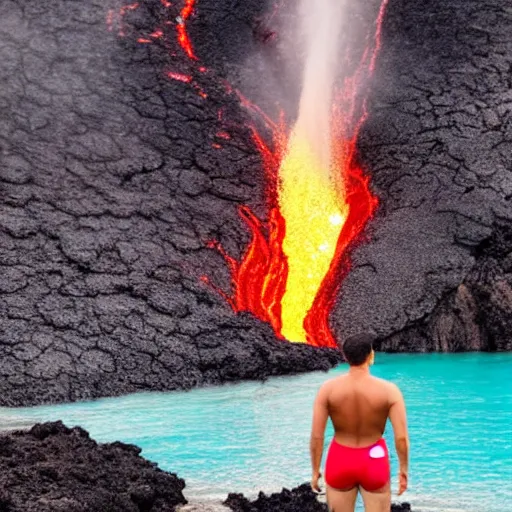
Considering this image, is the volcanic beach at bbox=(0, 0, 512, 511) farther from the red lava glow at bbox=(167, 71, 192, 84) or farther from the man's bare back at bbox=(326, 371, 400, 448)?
the man's bare back at bbox=(326, 371, 400, 448)

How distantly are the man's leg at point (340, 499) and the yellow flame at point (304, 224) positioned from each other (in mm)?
5299

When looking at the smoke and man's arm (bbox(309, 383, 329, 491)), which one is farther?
the smoke

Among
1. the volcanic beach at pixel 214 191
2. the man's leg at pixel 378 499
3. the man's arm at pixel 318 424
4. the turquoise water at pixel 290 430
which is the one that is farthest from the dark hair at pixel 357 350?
the volcanic beach at pixel 214 191

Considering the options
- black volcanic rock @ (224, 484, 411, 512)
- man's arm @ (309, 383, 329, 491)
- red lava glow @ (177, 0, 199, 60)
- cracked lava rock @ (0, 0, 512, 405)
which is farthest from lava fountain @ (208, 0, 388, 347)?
man's arm @ (309, 383, 329, 491)

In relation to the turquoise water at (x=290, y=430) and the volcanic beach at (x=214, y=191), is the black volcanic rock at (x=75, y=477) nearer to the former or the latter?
the turquoise water at (x=290, y=430)

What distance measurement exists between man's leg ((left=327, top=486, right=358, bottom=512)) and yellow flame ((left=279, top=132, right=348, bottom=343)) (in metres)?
5.30

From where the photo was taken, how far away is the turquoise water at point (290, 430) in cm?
442

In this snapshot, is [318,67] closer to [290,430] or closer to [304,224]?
[304,224]

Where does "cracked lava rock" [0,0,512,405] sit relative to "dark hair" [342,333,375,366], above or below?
above

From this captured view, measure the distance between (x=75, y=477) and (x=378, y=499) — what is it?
1.47m

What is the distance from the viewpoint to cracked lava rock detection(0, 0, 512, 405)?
7.30 m

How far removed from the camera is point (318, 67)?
11156 mm

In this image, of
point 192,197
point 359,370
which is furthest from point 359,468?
point 192,197

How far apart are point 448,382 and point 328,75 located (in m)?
5.21
